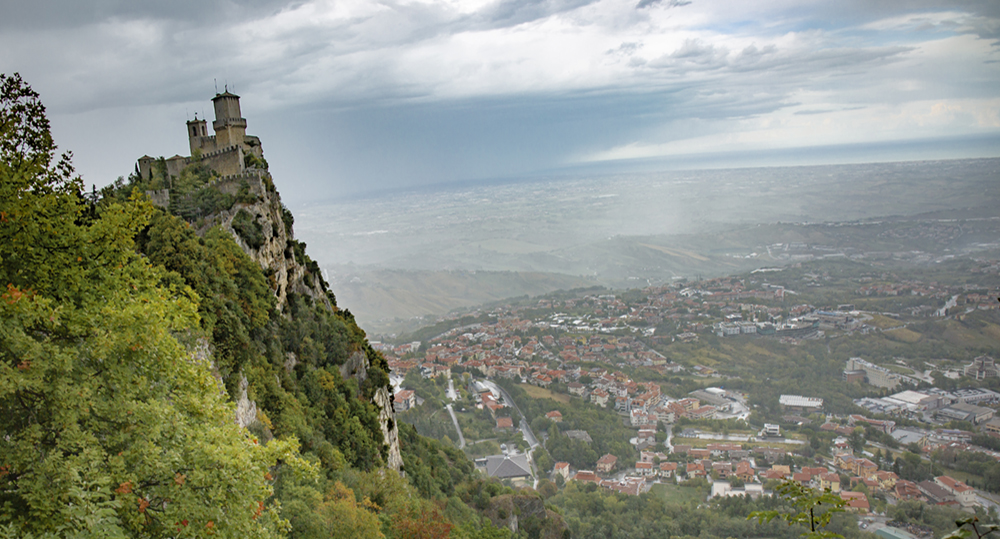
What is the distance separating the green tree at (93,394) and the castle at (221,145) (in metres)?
16.9

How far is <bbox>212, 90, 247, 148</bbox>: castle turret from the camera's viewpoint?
25500 mm

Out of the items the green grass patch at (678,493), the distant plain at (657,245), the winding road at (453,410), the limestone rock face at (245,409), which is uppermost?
the limestone rock face at (245,409)

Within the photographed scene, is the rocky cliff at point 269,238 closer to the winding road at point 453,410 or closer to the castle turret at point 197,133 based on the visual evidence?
the castle turret at point 197,133

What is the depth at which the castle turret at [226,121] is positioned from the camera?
83.7 ft

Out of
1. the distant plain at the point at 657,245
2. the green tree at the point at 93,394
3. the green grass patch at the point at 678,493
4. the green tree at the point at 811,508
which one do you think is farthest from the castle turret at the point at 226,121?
the distant plain at the point at 657,245

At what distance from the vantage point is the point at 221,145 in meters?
25.5

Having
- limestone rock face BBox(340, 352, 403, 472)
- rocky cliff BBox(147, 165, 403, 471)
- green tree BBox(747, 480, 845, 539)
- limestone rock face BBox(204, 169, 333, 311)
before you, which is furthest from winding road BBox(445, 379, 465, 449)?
green tree BBox(747, 480, 845, 539)

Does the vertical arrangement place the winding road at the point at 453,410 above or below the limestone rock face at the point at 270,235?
below

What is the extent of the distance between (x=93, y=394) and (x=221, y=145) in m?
21.5

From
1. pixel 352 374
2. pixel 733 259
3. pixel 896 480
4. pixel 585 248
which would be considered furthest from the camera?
pixel 585 248

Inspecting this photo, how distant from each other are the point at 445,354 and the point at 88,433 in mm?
62487

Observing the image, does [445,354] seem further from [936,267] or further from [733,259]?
[733,259]

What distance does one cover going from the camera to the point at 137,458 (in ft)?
21.2

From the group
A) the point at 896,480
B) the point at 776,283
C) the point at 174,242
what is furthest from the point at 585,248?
the point at 174,242
